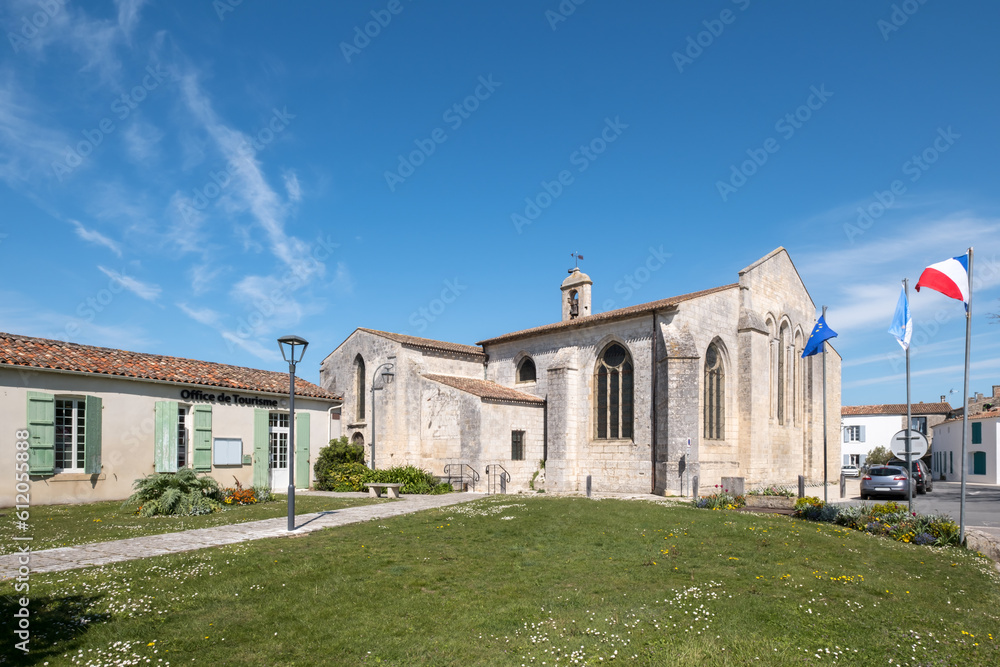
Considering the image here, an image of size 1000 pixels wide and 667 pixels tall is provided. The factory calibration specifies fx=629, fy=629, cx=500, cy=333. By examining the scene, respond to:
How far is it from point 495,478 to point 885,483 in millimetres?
15583

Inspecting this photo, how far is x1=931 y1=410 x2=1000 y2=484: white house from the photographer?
4081cm

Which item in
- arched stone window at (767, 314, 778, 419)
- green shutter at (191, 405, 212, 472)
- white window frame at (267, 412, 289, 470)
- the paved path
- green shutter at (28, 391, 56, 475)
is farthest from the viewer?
arched stone window at (767, 314, 778, 419)

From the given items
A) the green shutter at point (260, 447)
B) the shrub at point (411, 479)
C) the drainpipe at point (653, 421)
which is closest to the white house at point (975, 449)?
the drainpipe at point (653, 421)

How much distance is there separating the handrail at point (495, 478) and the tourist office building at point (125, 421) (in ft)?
25.2

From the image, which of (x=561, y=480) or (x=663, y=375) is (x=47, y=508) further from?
(x=663, y=375)

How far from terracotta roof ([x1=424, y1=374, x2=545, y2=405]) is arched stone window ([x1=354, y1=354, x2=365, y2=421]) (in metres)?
3.87

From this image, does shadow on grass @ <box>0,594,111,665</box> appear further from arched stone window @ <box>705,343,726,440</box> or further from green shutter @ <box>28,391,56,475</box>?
arched stone window @ <box>705,343,726,440</box>

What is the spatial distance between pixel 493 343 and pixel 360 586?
78.4 ft

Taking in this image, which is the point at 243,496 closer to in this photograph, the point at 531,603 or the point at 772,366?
Answer: the point at 531,603

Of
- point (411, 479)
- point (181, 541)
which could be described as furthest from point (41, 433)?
point (411, 479)

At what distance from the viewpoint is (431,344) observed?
30.7m

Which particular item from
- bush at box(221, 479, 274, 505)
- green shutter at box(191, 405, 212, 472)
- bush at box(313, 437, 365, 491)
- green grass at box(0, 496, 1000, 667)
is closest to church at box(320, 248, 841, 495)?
bush at box(313, 437, 365, 491)

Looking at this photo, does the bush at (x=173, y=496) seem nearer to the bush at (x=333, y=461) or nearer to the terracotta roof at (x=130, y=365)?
the terracotta roof at (x=130, y=365)

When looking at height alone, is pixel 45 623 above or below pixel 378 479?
above
